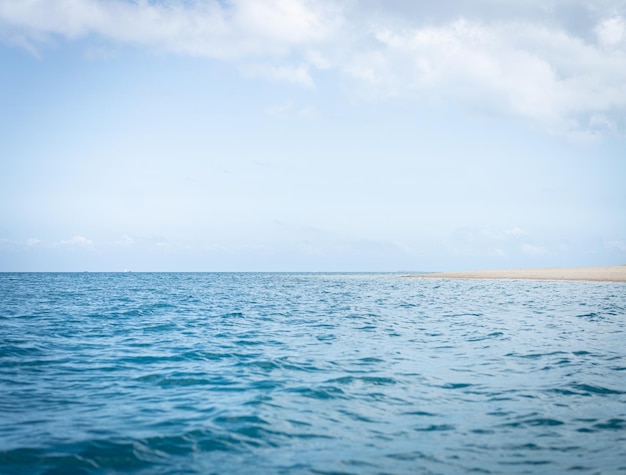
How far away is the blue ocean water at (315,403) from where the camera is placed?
26.1 ft

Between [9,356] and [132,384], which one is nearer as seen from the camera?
[132,384]

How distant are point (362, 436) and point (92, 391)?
775 cm

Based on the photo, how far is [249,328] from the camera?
26.2m

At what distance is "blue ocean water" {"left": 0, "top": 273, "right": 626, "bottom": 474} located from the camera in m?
7.95

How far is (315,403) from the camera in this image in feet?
37.3

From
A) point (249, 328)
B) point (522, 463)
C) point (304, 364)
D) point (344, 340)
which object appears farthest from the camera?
point (249, 328)

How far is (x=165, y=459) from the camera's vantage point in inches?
314

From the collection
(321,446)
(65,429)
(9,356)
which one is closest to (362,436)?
(321,446)

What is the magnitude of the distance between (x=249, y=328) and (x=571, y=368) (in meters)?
16.4

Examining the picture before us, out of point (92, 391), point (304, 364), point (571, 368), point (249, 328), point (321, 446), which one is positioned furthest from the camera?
point (249, 328)

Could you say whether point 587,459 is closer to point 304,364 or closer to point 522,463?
point 522,463

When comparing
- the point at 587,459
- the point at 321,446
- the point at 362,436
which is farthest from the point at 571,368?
the point at 321,446

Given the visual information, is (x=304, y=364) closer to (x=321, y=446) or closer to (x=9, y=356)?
(x=321, y=446)

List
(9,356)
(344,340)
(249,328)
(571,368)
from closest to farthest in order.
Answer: (571,368) < (9,356) < (344,340) < (249,328)
